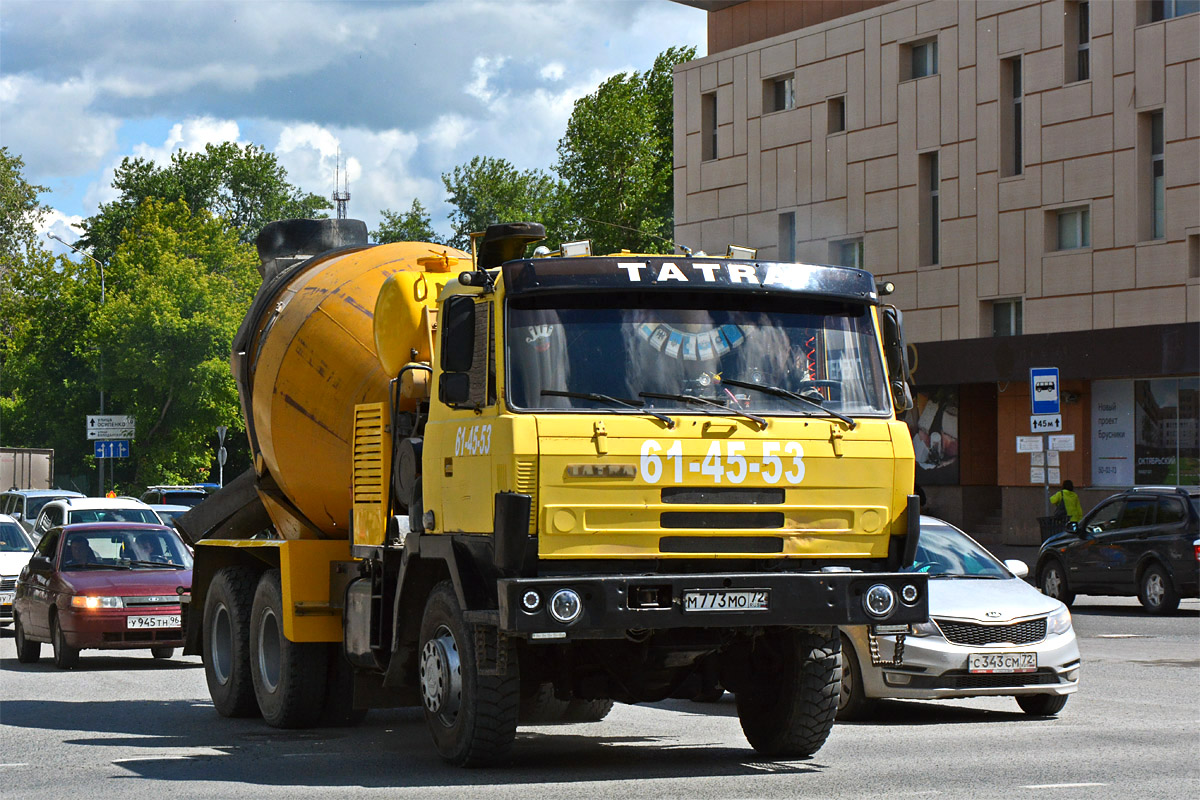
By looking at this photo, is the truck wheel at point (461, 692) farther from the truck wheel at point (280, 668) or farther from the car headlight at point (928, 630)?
the car headlight at point (928, 630)

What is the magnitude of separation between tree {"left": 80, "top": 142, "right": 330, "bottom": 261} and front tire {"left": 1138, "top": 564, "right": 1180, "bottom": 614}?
72639 millimetres

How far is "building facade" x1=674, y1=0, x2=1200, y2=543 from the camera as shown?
36.3m

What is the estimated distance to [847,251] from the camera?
44531mm

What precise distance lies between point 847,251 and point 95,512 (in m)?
25.4

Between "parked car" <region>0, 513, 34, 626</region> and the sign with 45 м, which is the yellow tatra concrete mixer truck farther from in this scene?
the sign with 45 м

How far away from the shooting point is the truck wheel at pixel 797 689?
1005cm

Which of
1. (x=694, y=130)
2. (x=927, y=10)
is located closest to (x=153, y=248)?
(x=694, y=130)

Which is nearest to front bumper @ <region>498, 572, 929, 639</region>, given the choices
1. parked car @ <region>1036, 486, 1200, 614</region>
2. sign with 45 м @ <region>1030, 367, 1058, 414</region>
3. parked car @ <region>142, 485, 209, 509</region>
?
parked car @ <region>1036, 486, 1200, 614</region>

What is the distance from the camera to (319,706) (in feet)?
40.0

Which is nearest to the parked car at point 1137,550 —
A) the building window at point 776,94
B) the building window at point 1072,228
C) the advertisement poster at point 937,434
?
the building window at point 1072,228

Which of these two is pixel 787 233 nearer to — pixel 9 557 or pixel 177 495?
pixel 177 495

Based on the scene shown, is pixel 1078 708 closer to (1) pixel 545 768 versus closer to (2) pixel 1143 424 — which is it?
(1) pixel 545 768

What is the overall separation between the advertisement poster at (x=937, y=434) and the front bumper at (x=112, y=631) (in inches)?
1084

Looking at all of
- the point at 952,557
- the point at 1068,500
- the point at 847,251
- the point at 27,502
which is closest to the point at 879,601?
the point at 952,557
